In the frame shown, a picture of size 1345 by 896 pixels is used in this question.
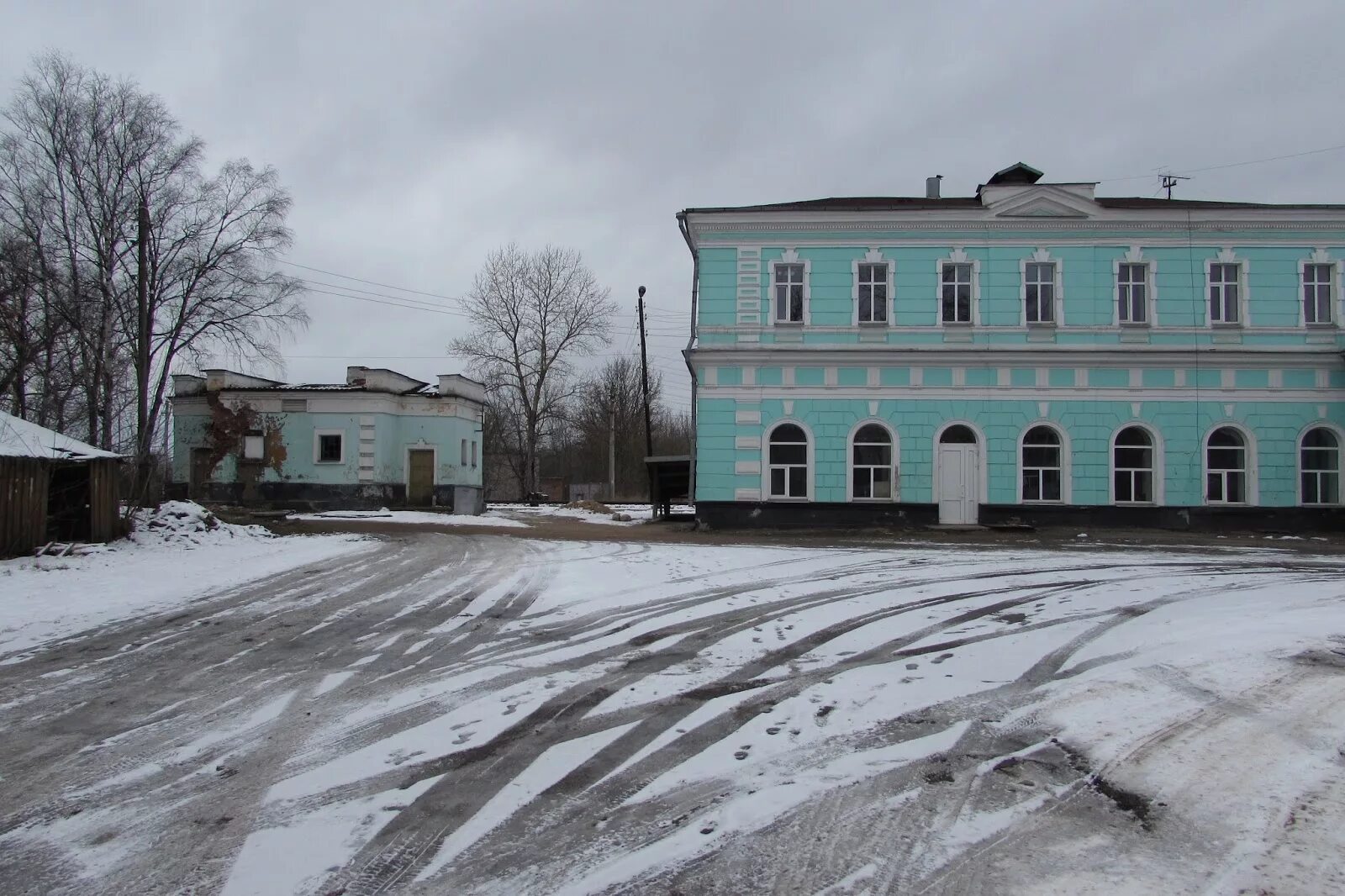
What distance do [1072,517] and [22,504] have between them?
22270 mm

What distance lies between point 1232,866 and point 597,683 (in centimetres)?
407

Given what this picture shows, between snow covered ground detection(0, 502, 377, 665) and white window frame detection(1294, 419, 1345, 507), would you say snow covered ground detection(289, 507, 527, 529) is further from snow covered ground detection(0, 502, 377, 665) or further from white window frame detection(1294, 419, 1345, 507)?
white window frame detection(1294, 419, 1345, 507)

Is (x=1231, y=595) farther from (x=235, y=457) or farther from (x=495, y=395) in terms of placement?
(x=495, y=395)

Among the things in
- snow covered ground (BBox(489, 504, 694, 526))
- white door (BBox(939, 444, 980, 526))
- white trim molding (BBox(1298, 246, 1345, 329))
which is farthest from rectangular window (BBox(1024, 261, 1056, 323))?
snow covered ground (BBox(489, 504, 694, 526))

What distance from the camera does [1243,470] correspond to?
21.9m

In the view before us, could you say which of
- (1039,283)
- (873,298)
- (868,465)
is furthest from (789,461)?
(1039,283)

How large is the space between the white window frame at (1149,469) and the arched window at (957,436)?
351 centimetres

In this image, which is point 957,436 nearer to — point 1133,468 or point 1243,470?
point 1133,468

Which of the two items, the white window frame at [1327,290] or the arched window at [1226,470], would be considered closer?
the arched window at [1226,470]

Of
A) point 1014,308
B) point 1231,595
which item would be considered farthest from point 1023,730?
point 1014,308

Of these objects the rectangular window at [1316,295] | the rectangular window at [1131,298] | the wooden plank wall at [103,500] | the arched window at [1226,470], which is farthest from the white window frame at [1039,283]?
the wooden plank wall at [103,500]

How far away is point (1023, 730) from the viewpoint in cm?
501

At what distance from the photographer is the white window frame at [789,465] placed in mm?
21984

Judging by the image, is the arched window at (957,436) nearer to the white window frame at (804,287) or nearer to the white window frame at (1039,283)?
the white window frame at (1039,283)
